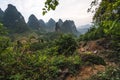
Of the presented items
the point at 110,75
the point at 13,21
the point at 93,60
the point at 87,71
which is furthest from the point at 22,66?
the point at 13,21

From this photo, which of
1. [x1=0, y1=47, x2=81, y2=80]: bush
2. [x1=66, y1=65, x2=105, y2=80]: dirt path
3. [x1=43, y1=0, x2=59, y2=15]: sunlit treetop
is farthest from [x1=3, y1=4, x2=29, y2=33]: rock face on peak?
[x1=43, y1=0, x2=59, y2=15]: sunlit treetop

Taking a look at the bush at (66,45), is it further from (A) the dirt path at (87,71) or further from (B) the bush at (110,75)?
(B) the bush at (110,75)

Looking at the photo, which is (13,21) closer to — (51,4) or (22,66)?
(22,66)

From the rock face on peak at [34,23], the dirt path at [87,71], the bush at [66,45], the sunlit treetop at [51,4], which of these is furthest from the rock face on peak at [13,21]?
the sunlit treetop at [51,4]

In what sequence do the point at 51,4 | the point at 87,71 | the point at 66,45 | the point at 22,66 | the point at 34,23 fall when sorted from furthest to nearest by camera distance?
1. the point at 34,23
2. the point at 66,45
3. the point at 87,71
4. the point at 22,66
5. the point at 51,4

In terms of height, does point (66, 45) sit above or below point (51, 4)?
below

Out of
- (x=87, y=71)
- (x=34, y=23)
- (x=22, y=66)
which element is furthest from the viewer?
(x=34, y=23)

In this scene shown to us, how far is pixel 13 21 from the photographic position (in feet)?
328

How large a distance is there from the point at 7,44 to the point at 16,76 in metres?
1.07

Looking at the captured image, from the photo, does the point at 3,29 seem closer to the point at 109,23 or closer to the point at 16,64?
the point at 16,64

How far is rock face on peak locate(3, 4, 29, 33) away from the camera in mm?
→ 93562

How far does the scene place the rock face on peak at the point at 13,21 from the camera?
93.6 meters

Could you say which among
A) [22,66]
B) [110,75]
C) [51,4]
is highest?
[51,4]

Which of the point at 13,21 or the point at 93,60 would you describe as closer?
the point at 93,60
